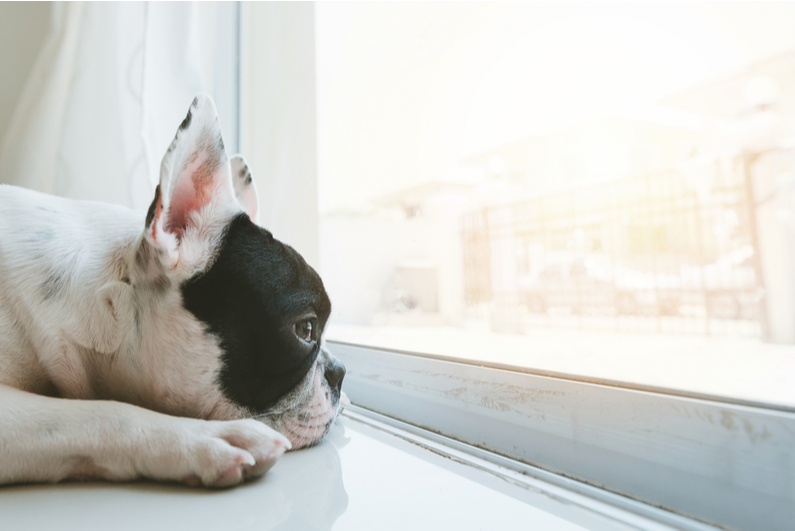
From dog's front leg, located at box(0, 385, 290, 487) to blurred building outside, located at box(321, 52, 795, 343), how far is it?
656 mm

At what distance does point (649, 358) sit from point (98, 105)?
60.2 inches

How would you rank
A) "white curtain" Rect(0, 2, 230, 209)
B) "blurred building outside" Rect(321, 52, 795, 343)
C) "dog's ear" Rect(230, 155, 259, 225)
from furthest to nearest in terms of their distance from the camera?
"white curtain" Rect(0, 2, 230, 209)
"dog's ear" Rect(230, 155, 259, 225)
"blurred building outside" Rect(321, 52, 795, 343)

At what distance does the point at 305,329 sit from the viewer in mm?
788

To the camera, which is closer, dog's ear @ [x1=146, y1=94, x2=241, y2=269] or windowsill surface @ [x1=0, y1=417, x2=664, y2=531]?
windowsill surface @ [x1=0, y1=417, x2=664, y2=531]

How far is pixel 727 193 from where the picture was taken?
790 millimetres

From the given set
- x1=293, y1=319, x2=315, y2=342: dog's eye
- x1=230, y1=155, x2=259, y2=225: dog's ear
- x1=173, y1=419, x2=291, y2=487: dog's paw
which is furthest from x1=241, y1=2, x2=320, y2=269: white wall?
x1=173, y1=419, x2=291, y2=487: dog's paw

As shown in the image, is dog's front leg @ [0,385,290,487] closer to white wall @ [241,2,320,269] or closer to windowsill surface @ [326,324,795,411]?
windowsill surface @ [326,324,795,411]

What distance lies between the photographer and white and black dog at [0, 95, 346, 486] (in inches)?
25.3

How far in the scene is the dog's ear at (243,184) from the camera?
3.38ft

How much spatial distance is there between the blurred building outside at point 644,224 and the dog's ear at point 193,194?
2.04ft

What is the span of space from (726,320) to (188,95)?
A: 152cm

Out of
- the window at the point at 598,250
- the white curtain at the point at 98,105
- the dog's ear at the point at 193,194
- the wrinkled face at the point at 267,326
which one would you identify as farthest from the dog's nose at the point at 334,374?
the white curtain at the point at 98,105

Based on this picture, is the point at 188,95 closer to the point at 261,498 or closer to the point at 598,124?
the point at 598,124

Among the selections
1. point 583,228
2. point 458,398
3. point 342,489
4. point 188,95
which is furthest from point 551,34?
point 188,95
